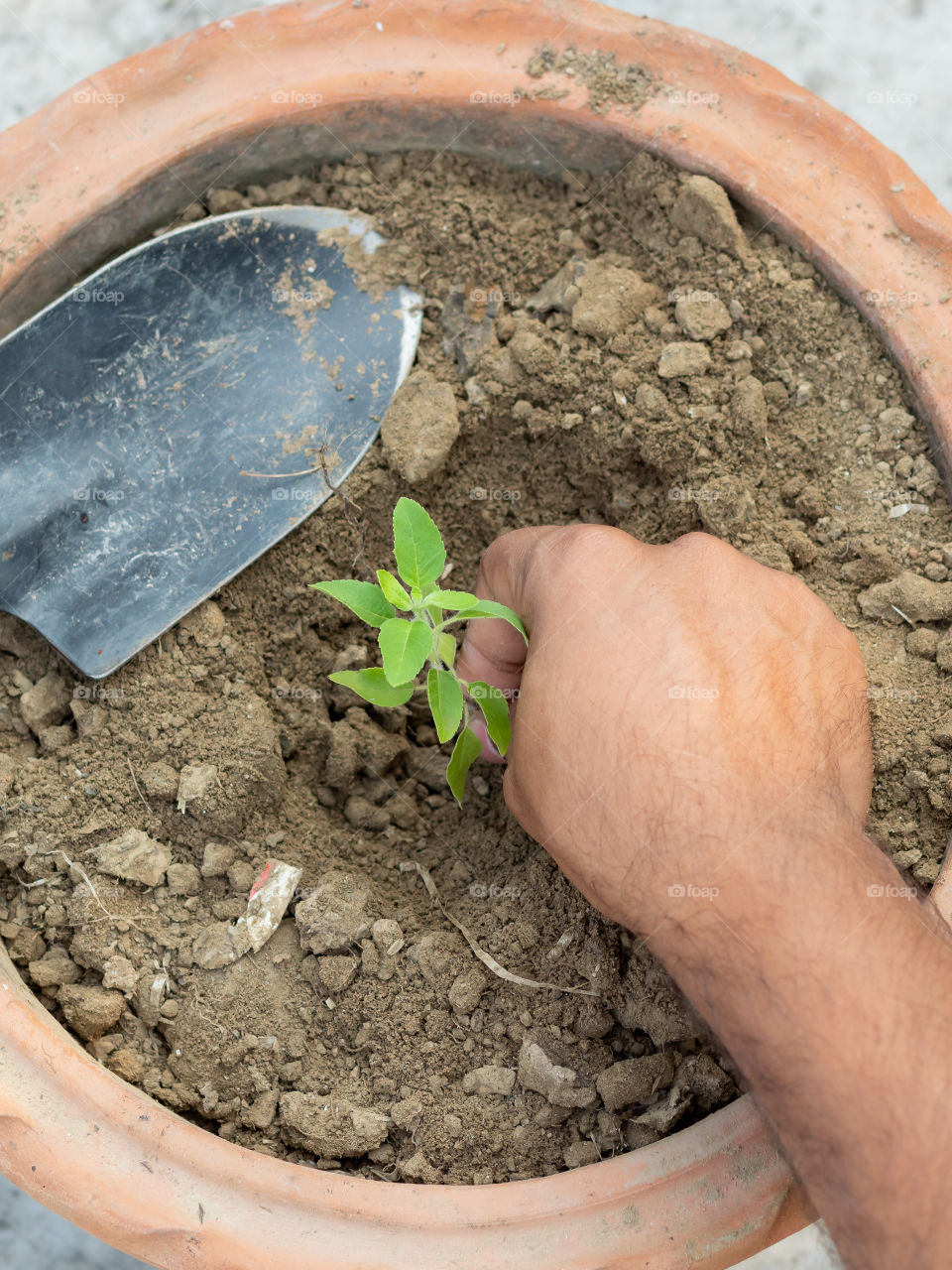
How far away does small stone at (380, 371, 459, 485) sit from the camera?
1.53m

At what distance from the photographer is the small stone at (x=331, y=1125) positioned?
1228 mm

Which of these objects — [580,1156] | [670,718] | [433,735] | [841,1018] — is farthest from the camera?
[433,735]

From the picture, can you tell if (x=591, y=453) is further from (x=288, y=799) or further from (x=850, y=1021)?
(x=850, y=1021)

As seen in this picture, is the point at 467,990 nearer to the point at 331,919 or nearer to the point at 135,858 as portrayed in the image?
the point at 331,919

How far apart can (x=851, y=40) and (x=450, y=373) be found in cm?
128

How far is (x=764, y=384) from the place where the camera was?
4.91 ft

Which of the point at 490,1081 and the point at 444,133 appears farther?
the point at 444,133

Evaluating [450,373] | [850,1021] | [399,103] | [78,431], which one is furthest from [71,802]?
[399,103]

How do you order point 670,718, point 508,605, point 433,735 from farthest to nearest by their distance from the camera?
point 433,735 → point 508,605 → point 670,718

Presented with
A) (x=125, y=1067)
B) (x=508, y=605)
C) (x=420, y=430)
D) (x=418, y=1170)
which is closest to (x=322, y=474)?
(x=420, y=430)

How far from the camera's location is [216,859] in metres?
1.37

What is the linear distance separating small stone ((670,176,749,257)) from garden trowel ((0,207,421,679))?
425 mm

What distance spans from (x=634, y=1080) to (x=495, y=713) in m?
0.48

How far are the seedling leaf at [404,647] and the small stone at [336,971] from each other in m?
0.42
